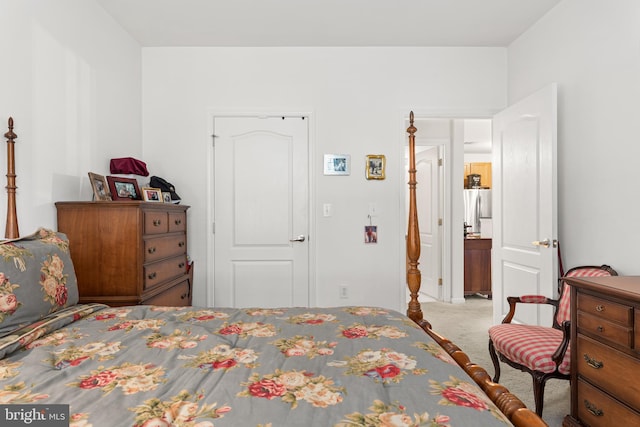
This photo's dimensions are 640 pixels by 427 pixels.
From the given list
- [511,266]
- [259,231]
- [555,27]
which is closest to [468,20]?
[555,27]

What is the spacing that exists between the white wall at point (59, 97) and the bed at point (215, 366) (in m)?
0.66

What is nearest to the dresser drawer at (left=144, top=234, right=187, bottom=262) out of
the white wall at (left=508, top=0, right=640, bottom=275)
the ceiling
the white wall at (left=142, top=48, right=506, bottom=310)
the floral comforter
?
the white wall at (left=142, top=48, right=506, bottom=310)

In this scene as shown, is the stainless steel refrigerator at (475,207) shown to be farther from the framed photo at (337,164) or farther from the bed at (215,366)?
the bed at (215,366)

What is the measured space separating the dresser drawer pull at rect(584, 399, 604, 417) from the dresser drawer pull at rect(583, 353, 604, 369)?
0.61 feet

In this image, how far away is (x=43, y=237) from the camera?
1.73m

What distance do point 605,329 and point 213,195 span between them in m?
3.07

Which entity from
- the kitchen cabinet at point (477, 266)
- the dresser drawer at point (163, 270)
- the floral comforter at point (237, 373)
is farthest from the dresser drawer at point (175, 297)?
the kitchen cabinet at point (477, 266)

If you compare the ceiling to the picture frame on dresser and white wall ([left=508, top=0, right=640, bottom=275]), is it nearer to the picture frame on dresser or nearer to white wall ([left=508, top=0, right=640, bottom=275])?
white wall ([left=508, top=0, right=640, bottom=275])

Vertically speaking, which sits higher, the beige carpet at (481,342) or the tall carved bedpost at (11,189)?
the tall carved bedpost at (11,189)

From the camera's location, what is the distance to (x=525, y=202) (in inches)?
118

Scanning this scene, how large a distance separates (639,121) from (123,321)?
292 centimetres

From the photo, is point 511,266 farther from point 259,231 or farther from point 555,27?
point 259,231

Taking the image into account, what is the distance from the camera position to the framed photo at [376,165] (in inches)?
140

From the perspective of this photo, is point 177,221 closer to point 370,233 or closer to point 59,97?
point 59,97
